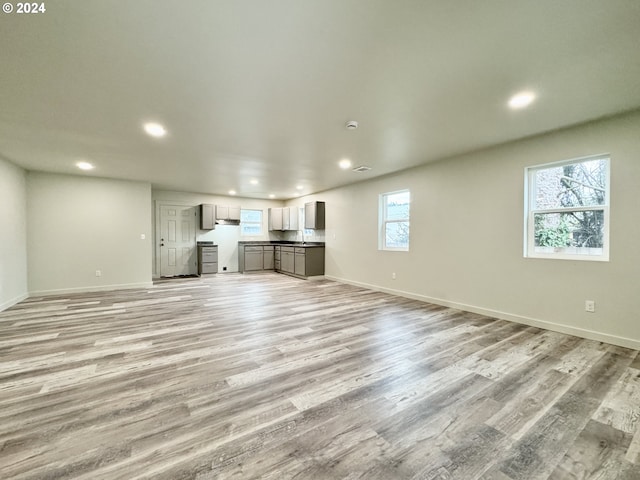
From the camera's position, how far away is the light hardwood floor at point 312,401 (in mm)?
1385

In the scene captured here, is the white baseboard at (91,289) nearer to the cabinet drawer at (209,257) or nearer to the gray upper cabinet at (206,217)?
the cabinet drawer at (209,257)

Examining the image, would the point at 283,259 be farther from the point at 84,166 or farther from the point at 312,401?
the point at 312,401

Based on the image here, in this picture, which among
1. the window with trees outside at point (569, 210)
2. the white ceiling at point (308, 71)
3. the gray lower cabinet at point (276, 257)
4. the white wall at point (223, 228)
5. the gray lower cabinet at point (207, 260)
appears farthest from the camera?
the gray lower cabinet at point (276, 257)

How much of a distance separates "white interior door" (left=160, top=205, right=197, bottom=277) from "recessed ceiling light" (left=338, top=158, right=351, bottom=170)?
536 cm

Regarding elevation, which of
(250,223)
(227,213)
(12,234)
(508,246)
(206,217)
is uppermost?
(227,213)

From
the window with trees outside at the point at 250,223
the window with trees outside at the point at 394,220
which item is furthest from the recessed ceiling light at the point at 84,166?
the window with trees outside at the point at 394,220

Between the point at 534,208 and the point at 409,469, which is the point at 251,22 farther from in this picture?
the point at 534,208

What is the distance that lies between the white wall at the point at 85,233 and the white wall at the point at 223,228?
1.49 meters

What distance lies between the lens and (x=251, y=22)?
1.61 metres

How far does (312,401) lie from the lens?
74.7 inches

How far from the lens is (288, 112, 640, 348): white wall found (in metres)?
2.86

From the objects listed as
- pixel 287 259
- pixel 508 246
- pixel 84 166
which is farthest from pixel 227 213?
pixel 508 246

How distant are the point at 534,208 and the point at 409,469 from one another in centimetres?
368

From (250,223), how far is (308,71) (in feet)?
24.8
